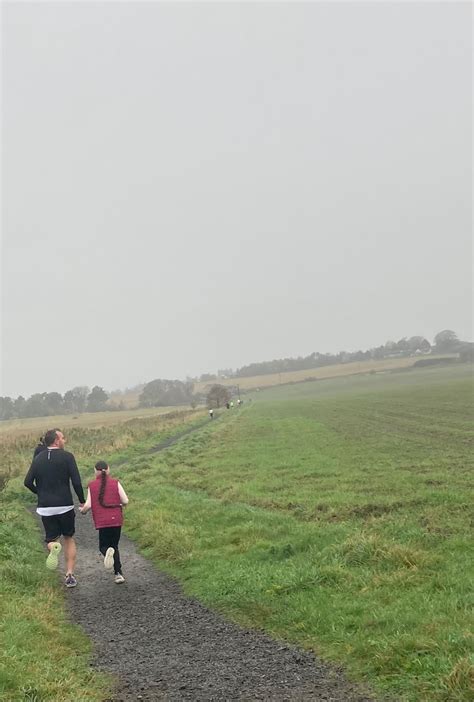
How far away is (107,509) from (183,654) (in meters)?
3.42

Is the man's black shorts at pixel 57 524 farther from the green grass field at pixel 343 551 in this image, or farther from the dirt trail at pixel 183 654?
the green grass field at pixel 343 551

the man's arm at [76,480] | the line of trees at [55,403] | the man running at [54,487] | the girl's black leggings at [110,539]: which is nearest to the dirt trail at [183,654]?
the girl's black leggings at [110,539]

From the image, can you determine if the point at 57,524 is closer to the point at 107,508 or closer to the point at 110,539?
the point at 107,508

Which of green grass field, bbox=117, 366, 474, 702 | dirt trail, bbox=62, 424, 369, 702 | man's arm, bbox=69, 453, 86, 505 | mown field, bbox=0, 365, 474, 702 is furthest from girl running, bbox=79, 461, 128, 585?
green grass field, bbox=117, 366, 474, 702

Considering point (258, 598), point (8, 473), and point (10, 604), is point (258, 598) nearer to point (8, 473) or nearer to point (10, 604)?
point (10, 604)

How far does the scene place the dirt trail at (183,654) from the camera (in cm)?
540

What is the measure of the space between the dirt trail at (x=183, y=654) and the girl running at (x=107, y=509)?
0.66 meters

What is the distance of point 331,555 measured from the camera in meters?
9.46

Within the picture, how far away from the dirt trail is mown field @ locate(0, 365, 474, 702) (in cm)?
29

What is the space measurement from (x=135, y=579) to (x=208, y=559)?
145 cm

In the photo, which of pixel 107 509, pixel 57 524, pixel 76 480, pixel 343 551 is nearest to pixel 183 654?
pixel 107 509

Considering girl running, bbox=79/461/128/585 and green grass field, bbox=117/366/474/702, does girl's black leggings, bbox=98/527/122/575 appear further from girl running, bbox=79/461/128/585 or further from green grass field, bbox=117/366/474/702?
green grass field, bbox=117/366/474/702

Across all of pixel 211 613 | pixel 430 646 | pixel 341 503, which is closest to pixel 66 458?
pixel 211 613

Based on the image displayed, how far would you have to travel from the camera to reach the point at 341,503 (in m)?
14.6
